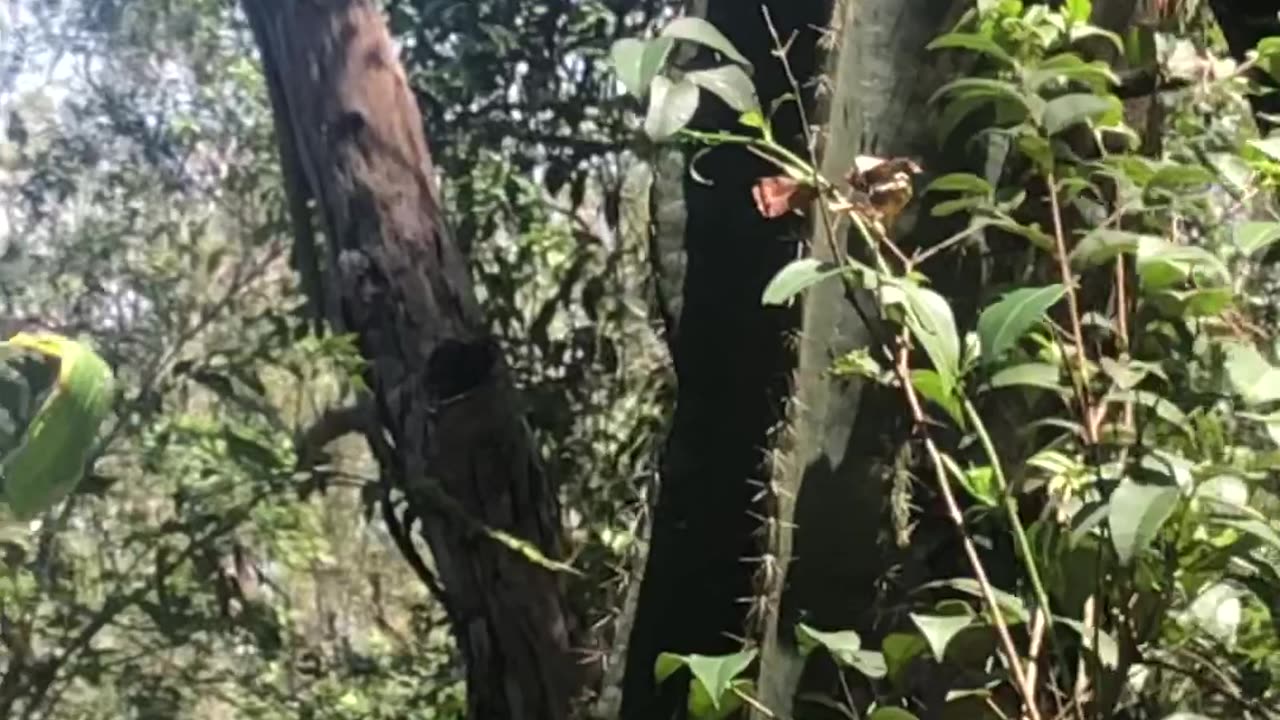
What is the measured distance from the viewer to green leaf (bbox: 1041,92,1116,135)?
697mm

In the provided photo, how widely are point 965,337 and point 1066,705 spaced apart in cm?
17

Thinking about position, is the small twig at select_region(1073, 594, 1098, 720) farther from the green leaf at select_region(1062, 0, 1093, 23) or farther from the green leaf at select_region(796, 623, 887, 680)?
the green leaf at select_region(1062, 0, 1093, 23)

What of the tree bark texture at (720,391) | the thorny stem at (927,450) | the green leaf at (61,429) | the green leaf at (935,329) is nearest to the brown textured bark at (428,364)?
the tree bark texture at (720,391)

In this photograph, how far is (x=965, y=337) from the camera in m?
0.75

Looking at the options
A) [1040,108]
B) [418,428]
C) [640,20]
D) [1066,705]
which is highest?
[640,20]

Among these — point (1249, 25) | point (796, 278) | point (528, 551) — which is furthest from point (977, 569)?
point (528, 551)

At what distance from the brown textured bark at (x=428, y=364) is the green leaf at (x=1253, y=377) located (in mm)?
759

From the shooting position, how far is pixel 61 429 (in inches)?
14.0

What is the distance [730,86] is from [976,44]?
0.12 meters

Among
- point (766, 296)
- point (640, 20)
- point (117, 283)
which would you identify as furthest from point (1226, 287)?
point (117, 283)

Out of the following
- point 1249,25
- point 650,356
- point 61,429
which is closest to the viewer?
point 61,429

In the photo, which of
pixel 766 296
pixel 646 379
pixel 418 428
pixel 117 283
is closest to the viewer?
pixel 766 296

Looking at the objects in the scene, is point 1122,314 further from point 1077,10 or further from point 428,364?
point 428,364

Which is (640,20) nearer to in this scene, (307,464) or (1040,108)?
(307,464)
